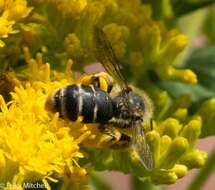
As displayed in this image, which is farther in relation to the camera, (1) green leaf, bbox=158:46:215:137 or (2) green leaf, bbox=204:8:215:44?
(2) green leaf, bbox=204:8:215:44

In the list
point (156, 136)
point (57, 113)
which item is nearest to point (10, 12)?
point (57, 113)

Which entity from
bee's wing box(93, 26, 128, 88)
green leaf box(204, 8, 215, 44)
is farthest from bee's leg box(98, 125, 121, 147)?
green leaf box(204, 8, 215, 44)

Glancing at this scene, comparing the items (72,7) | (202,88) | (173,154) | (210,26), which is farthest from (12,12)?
(210,26)

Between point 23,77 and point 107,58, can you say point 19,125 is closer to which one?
point 23,77

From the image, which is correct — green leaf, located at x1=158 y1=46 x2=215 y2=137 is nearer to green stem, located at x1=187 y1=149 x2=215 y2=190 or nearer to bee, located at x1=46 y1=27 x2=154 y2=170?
bee, located at x1=46 y1=27 x2=154 y2=170

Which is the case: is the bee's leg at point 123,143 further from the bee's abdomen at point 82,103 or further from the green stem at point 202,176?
the green stem at point 202,176

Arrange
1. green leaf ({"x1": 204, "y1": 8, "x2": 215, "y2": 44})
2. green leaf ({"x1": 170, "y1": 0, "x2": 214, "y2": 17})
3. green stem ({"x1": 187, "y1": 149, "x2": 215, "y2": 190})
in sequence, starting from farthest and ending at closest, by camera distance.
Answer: green leaf ({"x1": 204, "y1": 8, "x2": 215, "y2": 44}) < green stem ({"x1": 187, "y1": 149, "x2": 215, "y2": 190}) < green leaf ({"x1": 170, "y1": 0, "x2": 214, "y2": 17})
